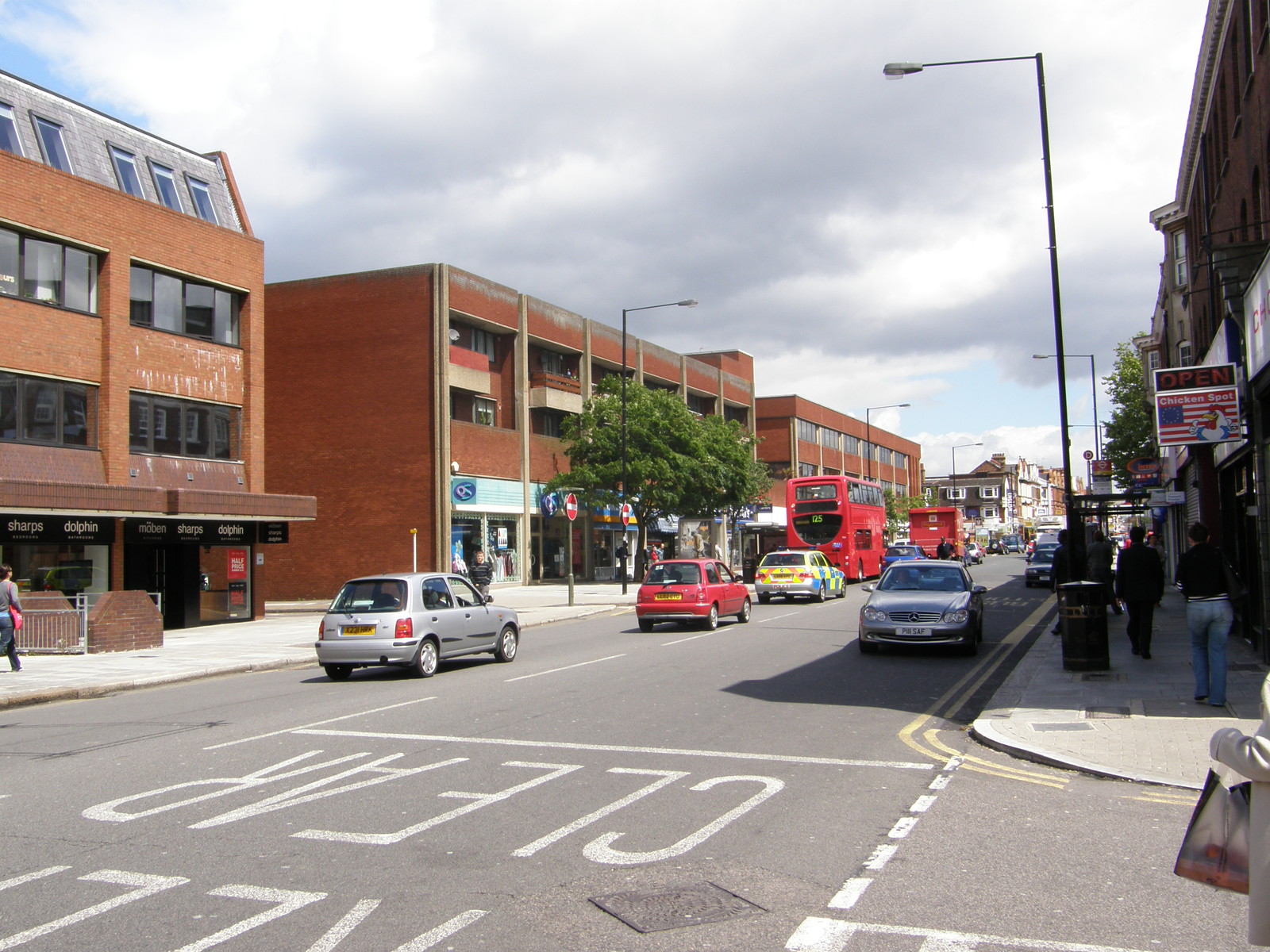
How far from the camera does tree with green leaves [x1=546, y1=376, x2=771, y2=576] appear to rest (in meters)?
41.4

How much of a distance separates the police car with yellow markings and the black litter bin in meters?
16.1

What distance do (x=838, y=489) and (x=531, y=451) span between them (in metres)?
13.3

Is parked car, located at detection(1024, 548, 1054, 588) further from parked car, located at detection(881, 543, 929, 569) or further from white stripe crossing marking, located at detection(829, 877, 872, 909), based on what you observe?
white stripe crossing marking, located at detection(829, 877, 872, 909)

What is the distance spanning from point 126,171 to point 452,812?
25.0 m

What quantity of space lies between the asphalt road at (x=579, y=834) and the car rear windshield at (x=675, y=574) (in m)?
9.99

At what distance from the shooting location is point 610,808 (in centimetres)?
690

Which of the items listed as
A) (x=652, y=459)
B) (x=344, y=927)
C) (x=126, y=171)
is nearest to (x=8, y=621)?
(x=344, y=927)

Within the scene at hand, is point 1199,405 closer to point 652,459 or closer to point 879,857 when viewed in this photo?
point 879,857

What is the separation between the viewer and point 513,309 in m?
43.8

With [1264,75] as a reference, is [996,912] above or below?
below

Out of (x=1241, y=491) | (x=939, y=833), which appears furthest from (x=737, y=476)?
(x=939, y=833)

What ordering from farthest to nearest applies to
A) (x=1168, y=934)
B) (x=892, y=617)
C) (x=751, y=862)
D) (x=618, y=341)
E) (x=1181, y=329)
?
(x=618, y=341)
(x=1181, y=329)
(x=892, y=617)
(x=751, y=862)
(x=1168, y=934)

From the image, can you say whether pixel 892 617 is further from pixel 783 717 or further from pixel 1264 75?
pixel 1264 75

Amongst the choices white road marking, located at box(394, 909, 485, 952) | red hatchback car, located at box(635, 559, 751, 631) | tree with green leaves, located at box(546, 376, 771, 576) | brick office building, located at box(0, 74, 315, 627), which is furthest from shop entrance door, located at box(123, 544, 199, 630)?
white road marking, located at box(394, 909, 485, 952)
